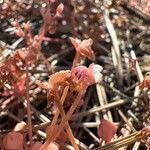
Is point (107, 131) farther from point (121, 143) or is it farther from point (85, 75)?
point (85, 75)

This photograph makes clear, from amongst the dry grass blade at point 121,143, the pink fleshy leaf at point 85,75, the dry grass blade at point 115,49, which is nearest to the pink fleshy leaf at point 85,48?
the pink fleshy leaf at point 85,75

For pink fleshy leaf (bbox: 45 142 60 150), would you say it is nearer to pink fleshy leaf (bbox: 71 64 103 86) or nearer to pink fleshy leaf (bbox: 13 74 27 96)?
pink fleshy leaf (bbox: 71 64 103 86)

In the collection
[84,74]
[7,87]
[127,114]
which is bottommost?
[127,114]

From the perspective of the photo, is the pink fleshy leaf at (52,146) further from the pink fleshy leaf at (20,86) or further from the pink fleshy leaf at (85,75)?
the pink fleshy leaf at (20,86)

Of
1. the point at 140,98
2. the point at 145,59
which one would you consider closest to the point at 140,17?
the point at 145,59

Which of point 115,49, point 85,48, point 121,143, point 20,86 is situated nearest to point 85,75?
point 85,48

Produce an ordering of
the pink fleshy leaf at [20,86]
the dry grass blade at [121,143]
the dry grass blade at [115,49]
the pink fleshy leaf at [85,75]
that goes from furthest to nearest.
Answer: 1. the dry grass blade at [115,49]
2. the pink fleshy leaf at [20,86]
3. the dry grass blade at [121,143]
4. the pink fleshy leaf at [85,75]

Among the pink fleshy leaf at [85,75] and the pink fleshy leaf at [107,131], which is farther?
the pink fleshy leaf at [107,131]

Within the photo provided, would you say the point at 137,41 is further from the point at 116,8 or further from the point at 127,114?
the point at 127,114

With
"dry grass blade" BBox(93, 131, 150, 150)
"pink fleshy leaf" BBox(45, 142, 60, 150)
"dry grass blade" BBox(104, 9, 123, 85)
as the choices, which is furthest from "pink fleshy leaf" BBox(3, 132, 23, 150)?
"dry grass blade" BBox(104, 9, 123, 85)
